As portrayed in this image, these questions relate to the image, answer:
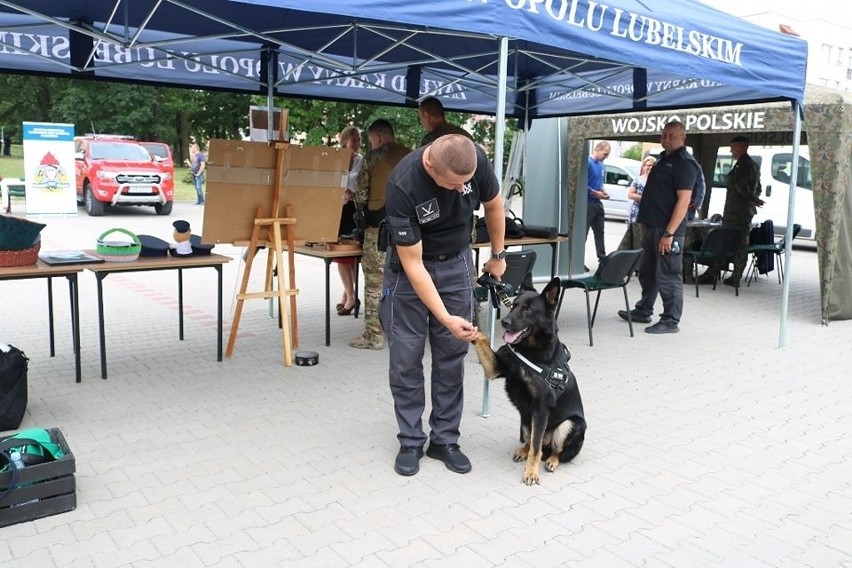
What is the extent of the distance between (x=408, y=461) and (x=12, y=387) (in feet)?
7.15

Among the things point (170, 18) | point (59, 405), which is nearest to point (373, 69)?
point (170, 18)

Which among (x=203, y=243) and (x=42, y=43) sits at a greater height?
(x=42, y=43)

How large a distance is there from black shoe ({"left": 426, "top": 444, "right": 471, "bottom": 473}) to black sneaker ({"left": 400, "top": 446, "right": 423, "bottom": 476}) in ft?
0.33

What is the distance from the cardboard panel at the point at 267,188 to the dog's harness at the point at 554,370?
102 inches

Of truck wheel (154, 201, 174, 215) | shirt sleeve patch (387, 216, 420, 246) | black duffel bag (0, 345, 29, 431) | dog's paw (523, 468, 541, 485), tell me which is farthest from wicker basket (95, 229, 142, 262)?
truck wheel (154, 201, 174, 215)

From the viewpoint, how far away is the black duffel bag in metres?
3.80

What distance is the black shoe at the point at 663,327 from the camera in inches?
271

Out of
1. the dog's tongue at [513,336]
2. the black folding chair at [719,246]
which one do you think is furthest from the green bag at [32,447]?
the black folding chair at [719,246]

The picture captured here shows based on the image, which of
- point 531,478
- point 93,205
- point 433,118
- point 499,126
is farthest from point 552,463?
point 93,205

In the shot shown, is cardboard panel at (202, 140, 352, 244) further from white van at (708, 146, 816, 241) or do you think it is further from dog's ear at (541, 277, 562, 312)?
white van at (708, 146, 816, 241)

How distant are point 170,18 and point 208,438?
3454 millimetres

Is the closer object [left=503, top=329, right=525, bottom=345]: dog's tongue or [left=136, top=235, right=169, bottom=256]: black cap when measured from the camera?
[left=503, top=329, right=525, bottom=345]: dog's tongue

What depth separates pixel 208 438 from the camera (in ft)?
13.1

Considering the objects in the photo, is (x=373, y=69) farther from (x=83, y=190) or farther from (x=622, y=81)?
(x=83, y=190)
